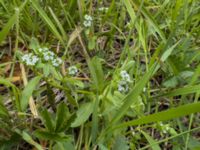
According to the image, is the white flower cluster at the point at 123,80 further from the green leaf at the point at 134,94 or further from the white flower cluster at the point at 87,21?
the white flower cluster at the point at 87,21

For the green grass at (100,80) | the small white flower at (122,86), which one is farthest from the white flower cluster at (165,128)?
the small white flower at (122,86)

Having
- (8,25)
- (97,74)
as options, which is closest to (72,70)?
(97,74)

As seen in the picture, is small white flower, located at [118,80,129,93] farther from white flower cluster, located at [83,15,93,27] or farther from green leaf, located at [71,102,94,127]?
white flower cluster, located at [83,15,93,27]

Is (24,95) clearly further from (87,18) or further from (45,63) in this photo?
(87,18)

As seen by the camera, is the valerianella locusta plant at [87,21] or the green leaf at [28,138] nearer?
the green leaf at [28,138]

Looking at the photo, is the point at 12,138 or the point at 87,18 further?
the point at 87,18

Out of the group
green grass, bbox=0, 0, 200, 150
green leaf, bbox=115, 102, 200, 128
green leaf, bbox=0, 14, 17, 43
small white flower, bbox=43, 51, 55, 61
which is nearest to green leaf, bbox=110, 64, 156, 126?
green grass, bbox=0, 0, 200, 150

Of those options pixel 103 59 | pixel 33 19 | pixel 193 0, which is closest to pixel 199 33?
pixel 193 0
